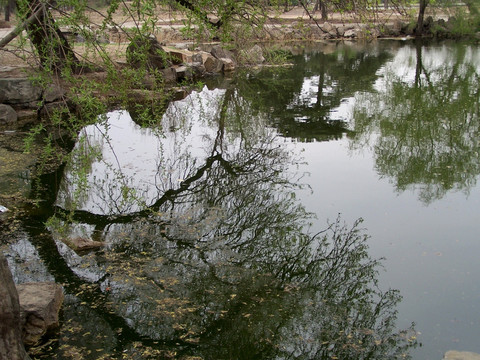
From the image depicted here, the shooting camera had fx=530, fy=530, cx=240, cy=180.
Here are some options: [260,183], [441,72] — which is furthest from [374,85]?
[260,183]

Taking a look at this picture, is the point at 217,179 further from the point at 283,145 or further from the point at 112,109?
the point at 112,109

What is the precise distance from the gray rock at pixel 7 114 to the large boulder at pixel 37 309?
773 cm

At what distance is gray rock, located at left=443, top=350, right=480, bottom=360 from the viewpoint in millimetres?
4430

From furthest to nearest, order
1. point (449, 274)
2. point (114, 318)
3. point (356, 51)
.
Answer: point (356, 51)
point (449, 274)
point (114, 318)

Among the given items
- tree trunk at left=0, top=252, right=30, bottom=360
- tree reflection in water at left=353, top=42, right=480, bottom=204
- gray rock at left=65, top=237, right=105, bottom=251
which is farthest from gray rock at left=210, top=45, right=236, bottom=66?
tree trunk at left=0, top=252, right=30, bottom=360

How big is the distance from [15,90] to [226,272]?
8950mm

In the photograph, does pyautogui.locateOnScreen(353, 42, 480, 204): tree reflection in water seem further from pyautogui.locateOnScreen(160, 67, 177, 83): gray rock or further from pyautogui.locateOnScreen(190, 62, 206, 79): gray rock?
pyautogui.locateOnScreen(190, 62, 206, 79): gray rock

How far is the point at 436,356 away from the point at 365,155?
6.09 meters

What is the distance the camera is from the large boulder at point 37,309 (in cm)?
446

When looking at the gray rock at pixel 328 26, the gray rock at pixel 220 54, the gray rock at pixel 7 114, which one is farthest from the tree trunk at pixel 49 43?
the gray rock at pixel 328 26

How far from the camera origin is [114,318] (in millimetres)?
4918

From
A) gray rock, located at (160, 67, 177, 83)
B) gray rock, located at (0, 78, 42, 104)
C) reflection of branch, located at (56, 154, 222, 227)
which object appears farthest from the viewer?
gray rock, located at (160, 67, 177, 83)

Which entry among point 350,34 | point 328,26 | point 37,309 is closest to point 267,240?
point 37,309

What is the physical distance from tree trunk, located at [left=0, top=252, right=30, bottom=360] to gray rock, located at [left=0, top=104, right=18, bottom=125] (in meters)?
8.86
